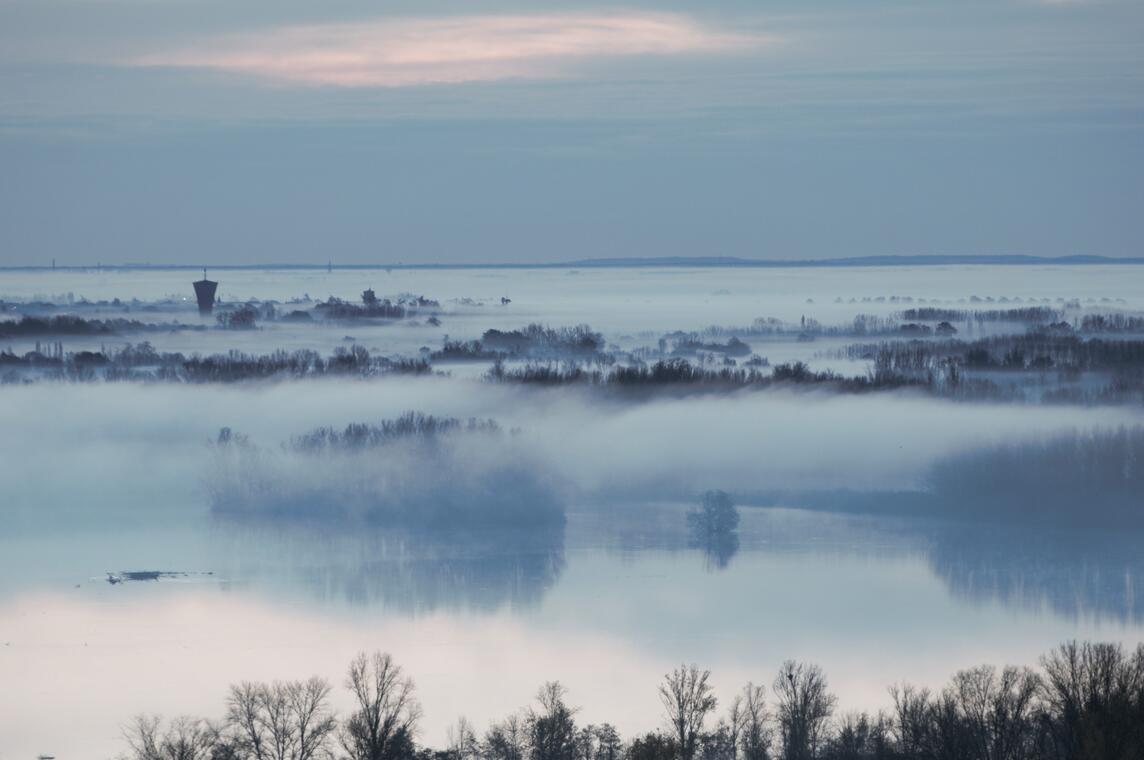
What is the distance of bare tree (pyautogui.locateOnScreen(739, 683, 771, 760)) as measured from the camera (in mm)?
19188

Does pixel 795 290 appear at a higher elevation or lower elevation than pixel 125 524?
higher

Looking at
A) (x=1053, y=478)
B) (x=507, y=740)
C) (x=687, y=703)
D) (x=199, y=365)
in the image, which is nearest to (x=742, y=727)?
(x=687, y=703)

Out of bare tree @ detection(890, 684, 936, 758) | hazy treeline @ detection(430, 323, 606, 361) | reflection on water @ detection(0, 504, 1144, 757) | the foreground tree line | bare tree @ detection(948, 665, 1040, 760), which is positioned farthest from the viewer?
hazy treeline @ detection(430, 323, 606, 361)

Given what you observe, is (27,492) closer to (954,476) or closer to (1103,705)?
(954,476)

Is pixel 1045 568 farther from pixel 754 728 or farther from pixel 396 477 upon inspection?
pixel 396 477

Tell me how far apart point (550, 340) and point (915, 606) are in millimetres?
39450

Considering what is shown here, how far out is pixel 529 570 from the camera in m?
36.1

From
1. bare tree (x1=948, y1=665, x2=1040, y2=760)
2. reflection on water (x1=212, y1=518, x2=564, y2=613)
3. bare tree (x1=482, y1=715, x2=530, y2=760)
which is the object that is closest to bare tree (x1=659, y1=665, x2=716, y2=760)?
bare tree (x1=482, y1=715, x2=530, y2=760)

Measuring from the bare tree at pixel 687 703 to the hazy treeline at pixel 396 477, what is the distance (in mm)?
19390

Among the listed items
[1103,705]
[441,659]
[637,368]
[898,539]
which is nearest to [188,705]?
[441,659]

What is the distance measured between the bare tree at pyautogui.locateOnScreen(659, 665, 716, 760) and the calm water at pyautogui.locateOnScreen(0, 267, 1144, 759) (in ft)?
1.08

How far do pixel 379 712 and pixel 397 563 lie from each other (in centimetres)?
1689

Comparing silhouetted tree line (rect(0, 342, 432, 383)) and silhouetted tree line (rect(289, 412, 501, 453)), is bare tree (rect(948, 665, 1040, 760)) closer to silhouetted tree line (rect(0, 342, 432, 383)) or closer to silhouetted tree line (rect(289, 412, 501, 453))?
silhouetted tree line (rect(289, 412, 501, 453))

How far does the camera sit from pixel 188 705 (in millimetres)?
23297
